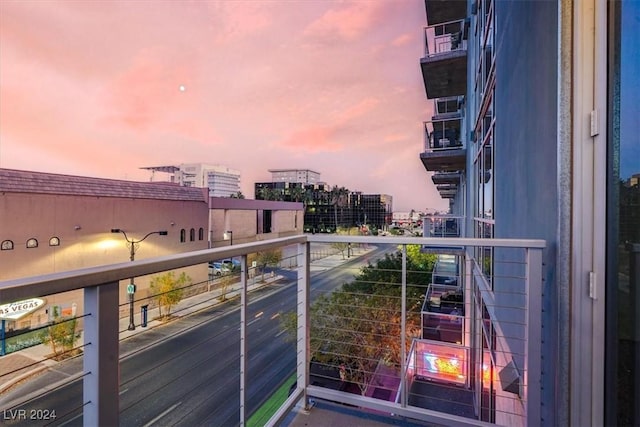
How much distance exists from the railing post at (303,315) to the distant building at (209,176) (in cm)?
3099

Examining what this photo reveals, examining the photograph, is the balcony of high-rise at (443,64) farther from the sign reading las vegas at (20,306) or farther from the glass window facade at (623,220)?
the sign reading las vegas at (20,306)

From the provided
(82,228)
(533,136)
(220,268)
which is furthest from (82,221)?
(533,136)

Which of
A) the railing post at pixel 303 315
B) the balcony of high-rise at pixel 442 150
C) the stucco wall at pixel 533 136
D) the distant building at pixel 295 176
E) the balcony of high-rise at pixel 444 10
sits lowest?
the railing post at pixel 303 315

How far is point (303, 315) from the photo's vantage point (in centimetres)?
173

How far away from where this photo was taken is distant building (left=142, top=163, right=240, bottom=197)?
108ft

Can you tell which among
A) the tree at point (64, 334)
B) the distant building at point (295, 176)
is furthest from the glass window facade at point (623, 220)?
the distant building at point (295, 176)

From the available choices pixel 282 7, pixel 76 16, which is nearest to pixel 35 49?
pixel 76 16

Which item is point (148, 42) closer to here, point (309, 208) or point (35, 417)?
point (35, 417)

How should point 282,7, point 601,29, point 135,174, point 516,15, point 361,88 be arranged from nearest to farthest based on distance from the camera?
1. point 601,29
2. point 516,15
3. point 282,7
4. point 361,88
5. point 135,174

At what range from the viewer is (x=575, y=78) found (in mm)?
1171

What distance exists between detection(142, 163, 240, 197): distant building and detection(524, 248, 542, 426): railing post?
31782mm

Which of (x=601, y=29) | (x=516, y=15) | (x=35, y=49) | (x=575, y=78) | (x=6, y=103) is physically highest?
(x=35, y=49)

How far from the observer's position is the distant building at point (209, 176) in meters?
32.8

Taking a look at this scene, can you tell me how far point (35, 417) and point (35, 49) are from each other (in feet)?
33.4
